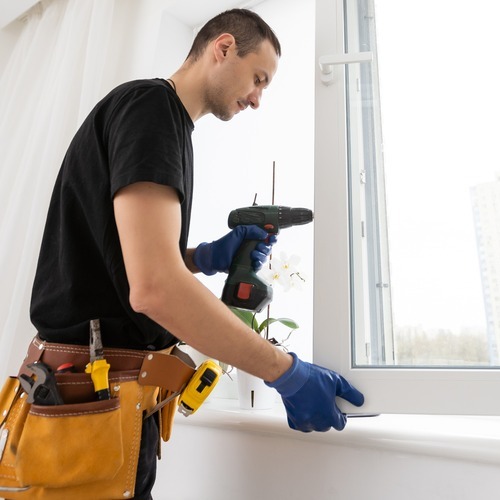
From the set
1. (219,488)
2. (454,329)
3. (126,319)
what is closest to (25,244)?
(126,319)

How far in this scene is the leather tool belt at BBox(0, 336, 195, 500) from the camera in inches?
30.3

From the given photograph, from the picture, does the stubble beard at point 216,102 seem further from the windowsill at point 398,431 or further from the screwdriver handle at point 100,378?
the windowsill at point 398,431

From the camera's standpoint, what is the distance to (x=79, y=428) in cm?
78

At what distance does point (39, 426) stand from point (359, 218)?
31.3 inches

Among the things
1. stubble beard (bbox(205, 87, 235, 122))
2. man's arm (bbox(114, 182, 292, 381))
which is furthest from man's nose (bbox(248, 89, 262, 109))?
man's arm (bbox(114, 182, 292, 381))

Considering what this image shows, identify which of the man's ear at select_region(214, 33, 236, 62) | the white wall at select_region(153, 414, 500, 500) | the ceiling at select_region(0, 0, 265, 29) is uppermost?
the ceiling at select_region(0, 0, 265, 29)

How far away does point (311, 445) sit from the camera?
41.0 inches

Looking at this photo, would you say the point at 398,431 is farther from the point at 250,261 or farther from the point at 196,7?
the point at 196,7

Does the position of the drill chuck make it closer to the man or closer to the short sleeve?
the man

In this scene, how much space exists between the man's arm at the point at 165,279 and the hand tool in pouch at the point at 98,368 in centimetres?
14

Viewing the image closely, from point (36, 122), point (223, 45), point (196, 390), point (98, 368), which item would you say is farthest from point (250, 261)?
point (36, 122)

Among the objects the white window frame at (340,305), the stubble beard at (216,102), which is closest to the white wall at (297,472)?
the white window frame at (340,305)

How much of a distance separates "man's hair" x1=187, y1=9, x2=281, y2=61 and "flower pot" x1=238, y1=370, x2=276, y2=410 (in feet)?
2.92

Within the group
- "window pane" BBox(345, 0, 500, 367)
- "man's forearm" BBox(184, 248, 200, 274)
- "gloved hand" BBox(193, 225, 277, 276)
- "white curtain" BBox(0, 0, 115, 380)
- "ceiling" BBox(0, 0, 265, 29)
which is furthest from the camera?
"ceiling" BBox(0, 0, 265, 29)
